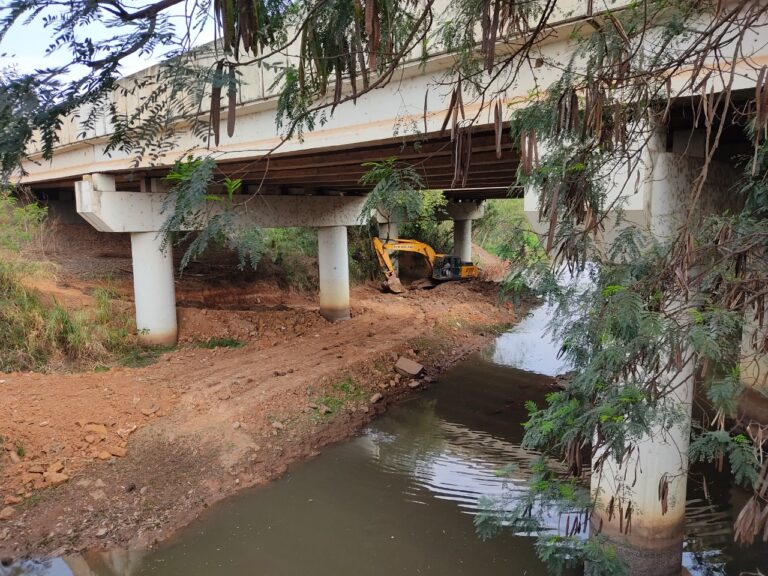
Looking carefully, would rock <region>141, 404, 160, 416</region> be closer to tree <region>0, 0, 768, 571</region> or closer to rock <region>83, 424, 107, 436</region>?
rock <region>83, 424, 107, 436</region>

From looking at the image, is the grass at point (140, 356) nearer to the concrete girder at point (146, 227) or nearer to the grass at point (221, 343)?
A: the concrete girder at point (146, 227)

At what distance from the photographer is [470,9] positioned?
3598mm

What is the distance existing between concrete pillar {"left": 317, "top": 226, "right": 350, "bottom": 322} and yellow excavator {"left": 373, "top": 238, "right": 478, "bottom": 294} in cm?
301

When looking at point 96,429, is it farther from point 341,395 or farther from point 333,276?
point 333,276

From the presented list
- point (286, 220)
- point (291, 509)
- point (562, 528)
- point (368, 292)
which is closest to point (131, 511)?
point (291, 509)

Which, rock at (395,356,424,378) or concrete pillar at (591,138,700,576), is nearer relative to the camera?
concrete pillar at (591,138,700,576)

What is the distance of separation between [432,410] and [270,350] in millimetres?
3612

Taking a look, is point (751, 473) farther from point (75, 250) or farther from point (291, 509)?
point (75, 250)

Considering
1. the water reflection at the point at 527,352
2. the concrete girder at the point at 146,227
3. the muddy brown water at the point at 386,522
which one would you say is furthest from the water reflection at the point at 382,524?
the concrete girder at the point at 146,227

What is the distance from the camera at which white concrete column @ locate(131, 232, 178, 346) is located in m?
11.2

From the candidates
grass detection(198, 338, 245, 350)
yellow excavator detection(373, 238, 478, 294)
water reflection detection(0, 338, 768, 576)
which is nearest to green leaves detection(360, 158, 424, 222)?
water reflection detection(0, 338, 768, 576)

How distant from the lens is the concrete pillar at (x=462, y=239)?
2356 centimetres

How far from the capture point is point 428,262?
2002 cm

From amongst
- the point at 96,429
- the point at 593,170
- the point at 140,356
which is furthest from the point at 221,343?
the point at 593,170
